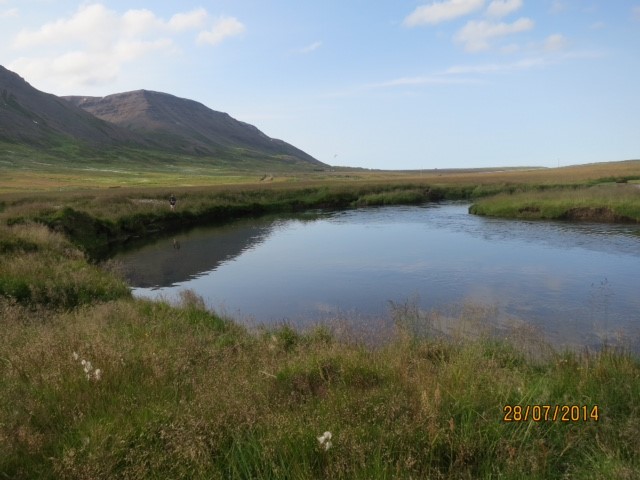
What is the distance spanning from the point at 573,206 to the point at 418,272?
77.1ft

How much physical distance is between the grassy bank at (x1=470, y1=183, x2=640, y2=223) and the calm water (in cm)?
335

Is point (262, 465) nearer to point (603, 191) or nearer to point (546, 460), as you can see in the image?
point (546, 460)

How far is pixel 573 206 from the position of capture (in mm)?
37781

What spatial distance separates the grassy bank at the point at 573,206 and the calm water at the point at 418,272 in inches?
132

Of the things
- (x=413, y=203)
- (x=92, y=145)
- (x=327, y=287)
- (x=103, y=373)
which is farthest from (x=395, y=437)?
(x=92, y=145)

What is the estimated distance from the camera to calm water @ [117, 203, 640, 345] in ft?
47.7

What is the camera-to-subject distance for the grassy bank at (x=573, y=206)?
35009mm

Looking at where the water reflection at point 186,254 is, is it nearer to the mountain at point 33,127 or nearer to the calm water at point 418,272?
the calm water at point 418,272

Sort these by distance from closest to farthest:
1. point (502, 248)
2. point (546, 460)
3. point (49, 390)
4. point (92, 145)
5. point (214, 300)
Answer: point (546, 460) < point (49, 390) < point (214, 300) < point (502, 248) < point (92, 145)

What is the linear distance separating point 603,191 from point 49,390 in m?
45.7

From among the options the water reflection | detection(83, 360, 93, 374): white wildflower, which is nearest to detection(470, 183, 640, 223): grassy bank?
the water reflection

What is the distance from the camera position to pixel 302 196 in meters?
61.2

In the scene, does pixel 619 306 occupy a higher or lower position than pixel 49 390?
lower

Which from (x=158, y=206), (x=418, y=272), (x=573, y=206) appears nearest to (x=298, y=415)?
(x=418, y=272)
